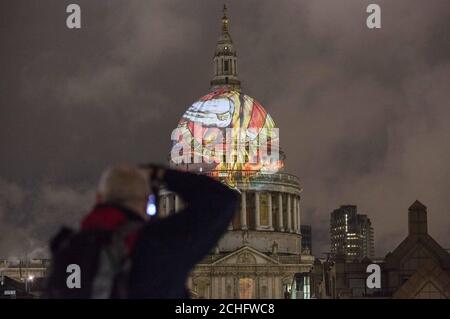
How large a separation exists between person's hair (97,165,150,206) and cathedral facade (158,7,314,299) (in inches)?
2272

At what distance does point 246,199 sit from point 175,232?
111 meters

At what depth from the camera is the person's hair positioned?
885 cm

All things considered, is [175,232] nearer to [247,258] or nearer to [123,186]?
[123,186]

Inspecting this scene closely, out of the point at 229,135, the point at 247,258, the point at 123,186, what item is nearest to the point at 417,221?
the point at 229,135

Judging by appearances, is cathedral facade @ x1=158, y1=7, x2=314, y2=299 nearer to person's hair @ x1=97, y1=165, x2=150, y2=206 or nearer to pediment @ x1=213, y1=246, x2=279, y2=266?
pediment @ x1=213, y1=246, x2=279, y2=266

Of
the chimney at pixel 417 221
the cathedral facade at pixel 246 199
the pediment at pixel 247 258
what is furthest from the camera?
the pediment at pixel 247 258

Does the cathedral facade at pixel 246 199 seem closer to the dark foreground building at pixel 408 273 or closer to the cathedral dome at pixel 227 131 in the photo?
the cathedral dome at pixel 227 131

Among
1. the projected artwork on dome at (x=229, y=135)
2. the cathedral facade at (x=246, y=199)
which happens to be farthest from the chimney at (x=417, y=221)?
the cathedral facade at (x=246, y=199)

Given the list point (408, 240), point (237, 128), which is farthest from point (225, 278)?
point (408, 240)

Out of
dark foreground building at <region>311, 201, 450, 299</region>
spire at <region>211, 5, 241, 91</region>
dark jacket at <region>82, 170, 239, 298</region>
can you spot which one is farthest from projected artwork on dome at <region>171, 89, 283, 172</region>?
dark jacket at <region>82, 170, 239, 298</region>

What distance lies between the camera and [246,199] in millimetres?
120062

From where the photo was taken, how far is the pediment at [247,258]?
4569 inches
